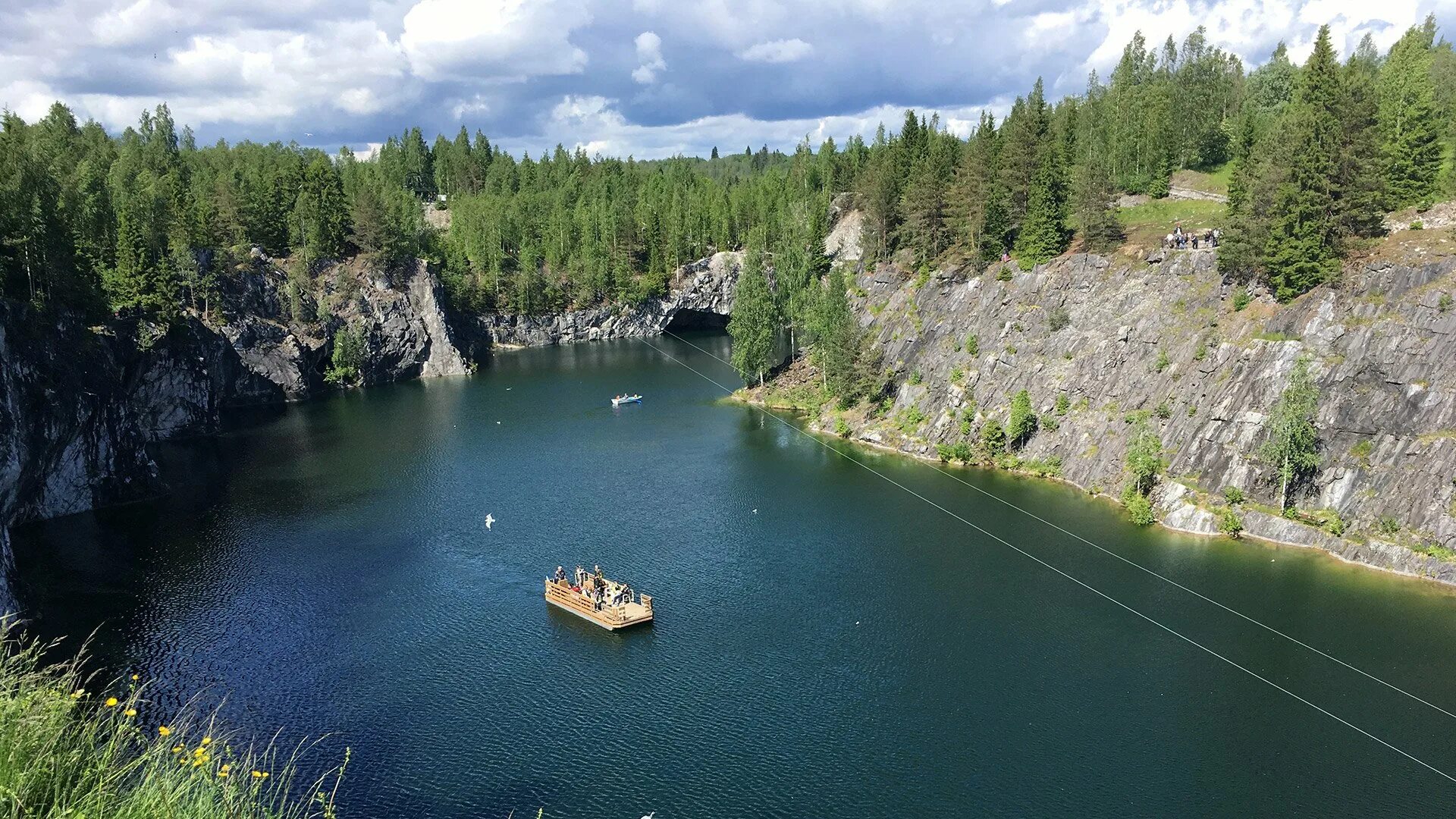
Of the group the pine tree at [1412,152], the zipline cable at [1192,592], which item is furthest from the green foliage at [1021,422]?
the pine tree at [1412,152]

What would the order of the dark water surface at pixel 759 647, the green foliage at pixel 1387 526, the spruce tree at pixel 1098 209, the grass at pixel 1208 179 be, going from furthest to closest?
1. the grass at pixel 1208 179
2. the spruce tree at pixel 1098 209
3. the green foliage at pixel 1387 526
4. the dark water surface at pixel 759 647

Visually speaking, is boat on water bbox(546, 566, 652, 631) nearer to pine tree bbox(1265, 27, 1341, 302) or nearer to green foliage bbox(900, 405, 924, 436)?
green foliage bbox(900, 405, 924, 436)

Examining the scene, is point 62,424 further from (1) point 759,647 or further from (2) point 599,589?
(1) point 759,647

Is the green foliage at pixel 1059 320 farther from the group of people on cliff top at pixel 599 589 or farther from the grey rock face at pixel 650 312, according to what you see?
the grey rock face at pixel 650 312

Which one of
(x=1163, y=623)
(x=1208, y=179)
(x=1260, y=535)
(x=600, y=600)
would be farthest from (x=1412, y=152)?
(x=600, y=600)

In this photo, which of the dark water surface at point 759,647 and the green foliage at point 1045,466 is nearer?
the dark water surface at point 759,647
